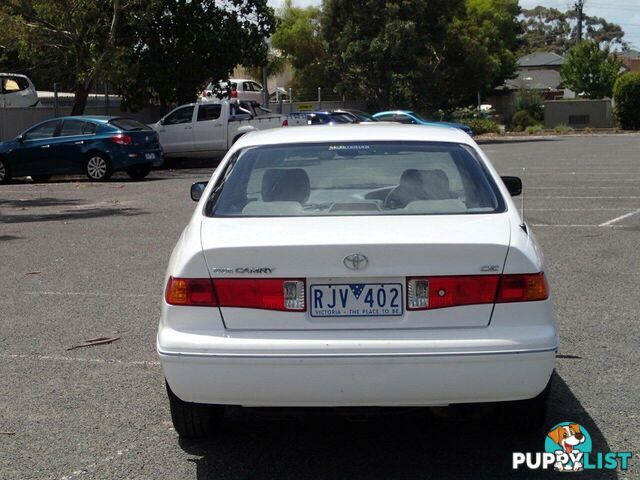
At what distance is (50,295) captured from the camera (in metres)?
8.77

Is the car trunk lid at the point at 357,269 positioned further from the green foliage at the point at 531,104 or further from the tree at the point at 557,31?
the tree at the point at 557,31

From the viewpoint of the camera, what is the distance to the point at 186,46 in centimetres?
3025

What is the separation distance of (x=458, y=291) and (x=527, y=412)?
0.94m

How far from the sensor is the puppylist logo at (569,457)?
462cm

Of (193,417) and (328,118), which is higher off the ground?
(193,417)

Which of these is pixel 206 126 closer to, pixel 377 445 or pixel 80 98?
pixel 80 98

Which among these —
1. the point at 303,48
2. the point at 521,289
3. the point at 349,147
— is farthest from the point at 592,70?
the point at 521,289

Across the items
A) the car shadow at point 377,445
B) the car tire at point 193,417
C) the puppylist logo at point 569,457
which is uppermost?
the car tire at point 193,417

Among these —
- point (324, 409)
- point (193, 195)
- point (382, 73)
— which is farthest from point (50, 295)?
point (382, 73)

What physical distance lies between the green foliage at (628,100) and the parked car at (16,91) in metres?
33.3

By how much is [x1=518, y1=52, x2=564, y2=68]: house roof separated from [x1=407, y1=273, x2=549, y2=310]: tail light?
91.4m

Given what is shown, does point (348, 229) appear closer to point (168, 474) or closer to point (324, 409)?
point (324, 409)

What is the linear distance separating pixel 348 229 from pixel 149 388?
6.96 feet

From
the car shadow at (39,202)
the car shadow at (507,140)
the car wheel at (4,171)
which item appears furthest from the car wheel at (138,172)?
the car shadow at (507,140)
